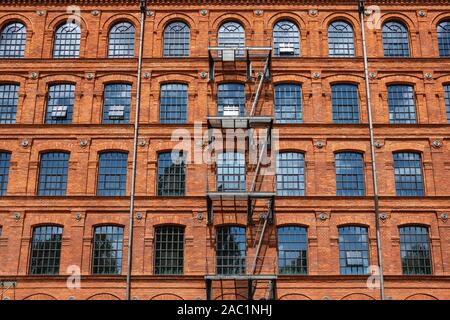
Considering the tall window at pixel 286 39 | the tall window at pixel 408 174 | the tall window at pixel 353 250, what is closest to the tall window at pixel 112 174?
the tall window at pixel 286 39

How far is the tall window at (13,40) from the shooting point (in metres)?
27.0

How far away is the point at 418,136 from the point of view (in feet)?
82.0

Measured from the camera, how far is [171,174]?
24.8m

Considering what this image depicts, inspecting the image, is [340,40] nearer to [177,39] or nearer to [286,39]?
[286,39]

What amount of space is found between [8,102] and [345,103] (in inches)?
622

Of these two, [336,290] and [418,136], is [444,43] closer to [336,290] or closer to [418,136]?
Answer: [418,136]

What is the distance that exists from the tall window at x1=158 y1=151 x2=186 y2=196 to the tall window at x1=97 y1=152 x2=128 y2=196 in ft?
5.27

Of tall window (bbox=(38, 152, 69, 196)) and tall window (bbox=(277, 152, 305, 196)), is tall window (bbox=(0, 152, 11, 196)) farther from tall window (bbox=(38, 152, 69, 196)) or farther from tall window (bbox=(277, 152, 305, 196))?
tall window (bbox=(277, 152, 305, 196))

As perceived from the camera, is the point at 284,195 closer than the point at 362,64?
Yes

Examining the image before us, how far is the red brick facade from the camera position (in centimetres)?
2308

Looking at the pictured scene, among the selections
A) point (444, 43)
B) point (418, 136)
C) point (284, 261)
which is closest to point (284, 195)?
point (284, 261)

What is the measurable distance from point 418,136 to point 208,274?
11201 mm
